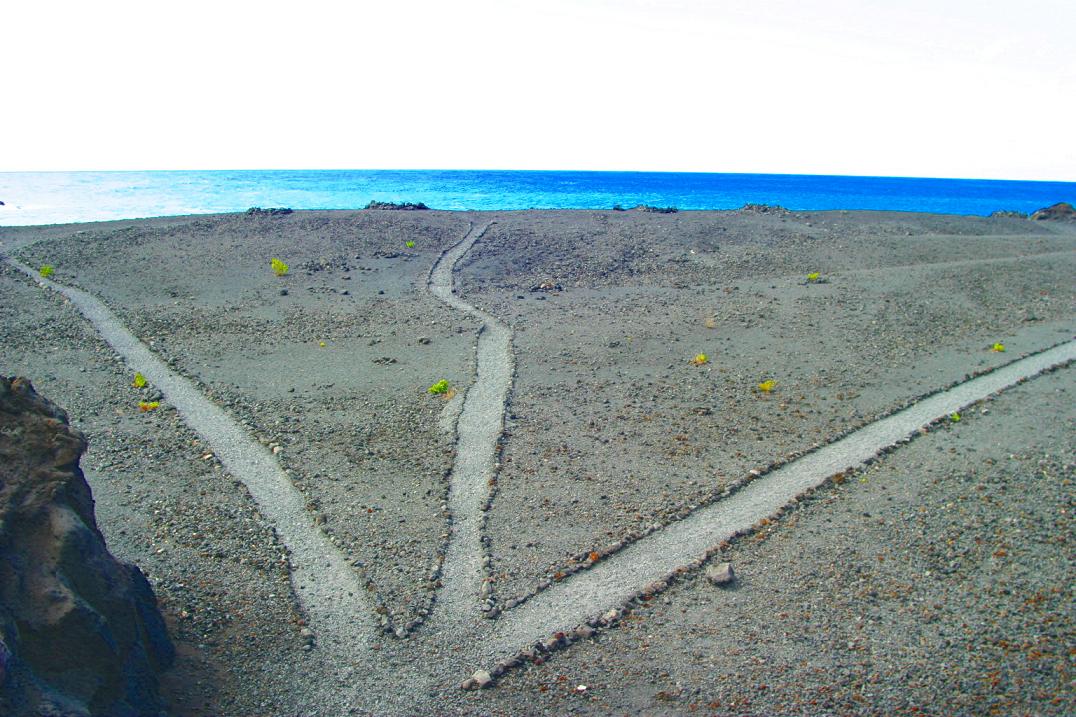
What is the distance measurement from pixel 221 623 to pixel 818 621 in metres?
6.76

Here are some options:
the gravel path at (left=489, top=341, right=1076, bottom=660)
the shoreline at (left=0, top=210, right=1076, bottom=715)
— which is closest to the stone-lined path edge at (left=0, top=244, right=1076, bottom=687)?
the gravel path at (left=489, top=341, right=1076, bottom=660)

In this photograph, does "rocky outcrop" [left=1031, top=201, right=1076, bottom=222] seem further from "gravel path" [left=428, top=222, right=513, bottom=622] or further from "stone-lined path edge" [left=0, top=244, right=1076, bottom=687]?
"gravel path" [left=428, top=222, right=513, bottom=622]

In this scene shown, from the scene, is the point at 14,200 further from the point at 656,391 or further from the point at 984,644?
the point at 984,644

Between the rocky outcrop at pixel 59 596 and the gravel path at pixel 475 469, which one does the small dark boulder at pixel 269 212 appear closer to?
the gravel path at pixel 475 469

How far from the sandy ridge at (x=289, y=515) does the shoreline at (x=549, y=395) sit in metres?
0.26

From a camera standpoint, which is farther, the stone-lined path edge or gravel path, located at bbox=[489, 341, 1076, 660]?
gravel path, located at bbox=[489, 341, 1076, 660]

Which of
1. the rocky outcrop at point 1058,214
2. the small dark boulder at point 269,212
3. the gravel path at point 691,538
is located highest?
the small dark boulder at point 269,212

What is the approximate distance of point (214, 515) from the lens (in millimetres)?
10172

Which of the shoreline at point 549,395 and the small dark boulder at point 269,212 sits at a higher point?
the small dark boulder at point 269,212

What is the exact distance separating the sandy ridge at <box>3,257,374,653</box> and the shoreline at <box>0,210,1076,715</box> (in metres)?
0.26

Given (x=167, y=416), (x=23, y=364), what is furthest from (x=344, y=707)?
(x=23, y=364)

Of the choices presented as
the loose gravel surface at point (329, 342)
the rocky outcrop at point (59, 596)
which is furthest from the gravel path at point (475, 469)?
the rocky outcrop at point (59, 596)

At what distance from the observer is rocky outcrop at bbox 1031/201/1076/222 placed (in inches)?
1572

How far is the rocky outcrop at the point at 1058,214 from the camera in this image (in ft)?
131
